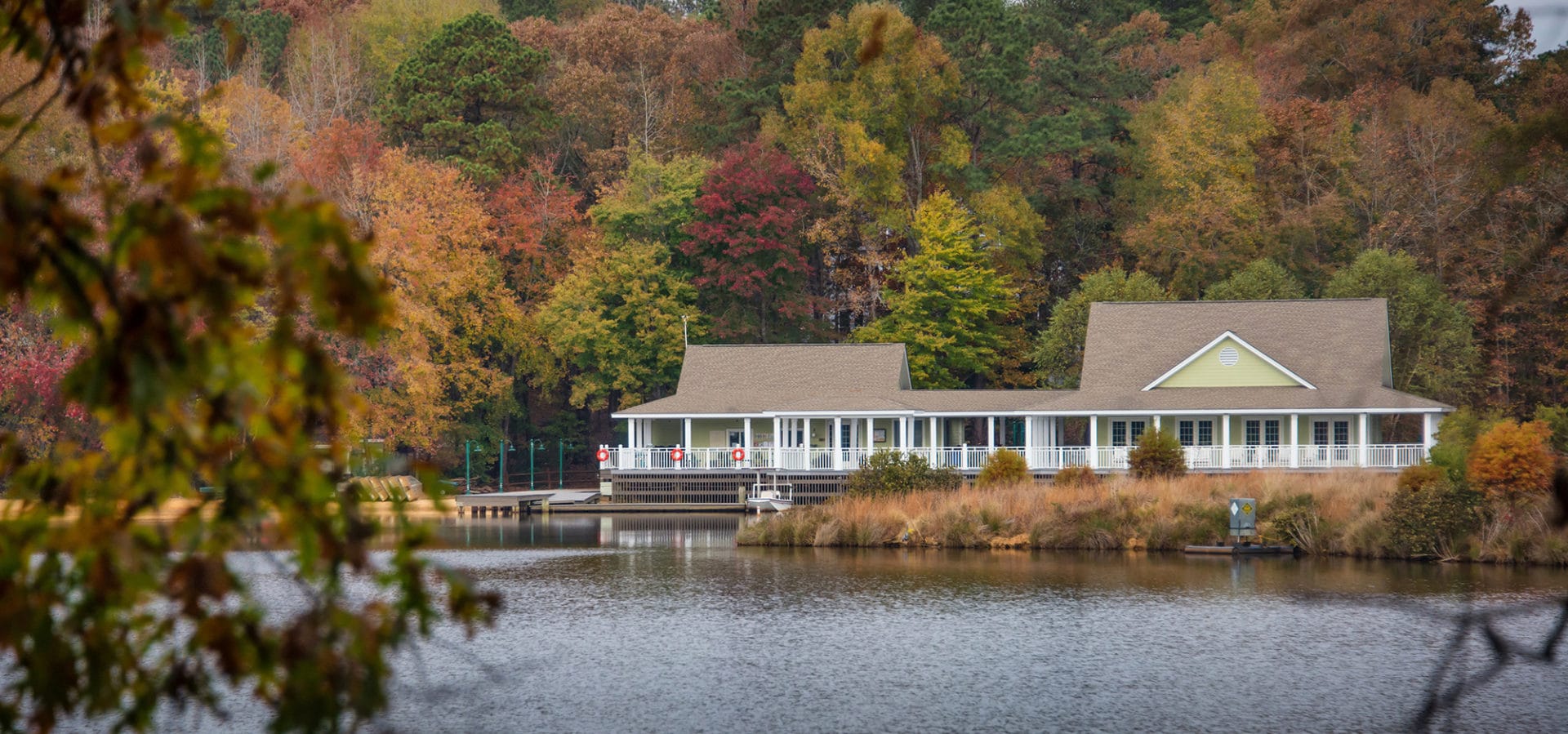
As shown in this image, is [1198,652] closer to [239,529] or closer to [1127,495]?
[1127,495]

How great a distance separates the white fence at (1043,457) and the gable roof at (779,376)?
1.57 metres

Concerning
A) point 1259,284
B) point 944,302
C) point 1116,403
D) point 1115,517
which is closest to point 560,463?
point 944,302

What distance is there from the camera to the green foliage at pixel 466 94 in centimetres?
5978

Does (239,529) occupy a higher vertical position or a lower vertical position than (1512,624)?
higher

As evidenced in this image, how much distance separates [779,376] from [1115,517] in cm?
2055

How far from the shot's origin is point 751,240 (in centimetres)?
5612

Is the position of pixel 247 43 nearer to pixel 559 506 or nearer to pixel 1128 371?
pixel 559 506

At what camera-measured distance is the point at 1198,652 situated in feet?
66.7

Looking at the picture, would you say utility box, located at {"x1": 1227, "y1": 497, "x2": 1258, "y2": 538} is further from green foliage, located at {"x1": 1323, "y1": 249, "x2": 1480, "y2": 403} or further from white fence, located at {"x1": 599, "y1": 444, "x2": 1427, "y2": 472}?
green foliage, located at {"x1": 1323, "y1": 249, "x2": 1480, "y2": 403}

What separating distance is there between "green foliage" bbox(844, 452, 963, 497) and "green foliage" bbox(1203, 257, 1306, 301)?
18558mm

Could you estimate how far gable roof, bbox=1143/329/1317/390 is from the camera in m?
46.6

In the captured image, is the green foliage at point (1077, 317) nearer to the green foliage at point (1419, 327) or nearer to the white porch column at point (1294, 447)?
the green foliage at point (1419, 327)

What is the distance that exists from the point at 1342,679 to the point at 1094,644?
3.62 metres

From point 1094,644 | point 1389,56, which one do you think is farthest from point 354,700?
point 1389,56
